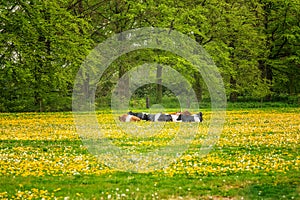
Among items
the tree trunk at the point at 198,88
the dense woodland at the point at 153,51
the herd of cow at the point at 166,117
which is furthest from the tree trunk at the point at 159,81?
the herd of cow at the point at 166,117

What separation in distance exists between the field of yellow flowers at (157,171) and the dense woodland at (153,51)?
1328cm

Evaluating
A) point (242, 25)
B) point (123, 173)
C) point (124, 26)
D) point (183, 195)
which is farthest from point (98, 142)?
point (242, 25)

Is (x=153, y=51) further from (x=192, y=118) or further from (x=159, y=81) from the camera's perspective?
(x=192, y=118)

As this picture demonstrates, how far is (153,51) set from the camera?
154ft

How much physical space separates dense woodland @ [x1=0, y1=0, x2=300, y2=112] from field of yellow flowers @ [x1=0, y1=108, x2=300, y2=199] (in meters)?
13.3

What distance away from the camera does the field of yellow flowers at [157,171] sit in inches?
415

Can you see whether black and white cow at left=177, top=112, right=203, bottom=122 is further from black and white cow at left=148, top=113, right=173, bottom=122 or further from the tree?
the tree

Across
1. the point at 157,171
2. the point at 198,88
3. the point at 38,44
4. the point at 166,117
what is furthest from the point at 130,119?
the point at 198,88

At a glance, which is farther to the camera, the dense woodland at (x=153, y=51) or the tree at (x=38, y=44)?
the dense woodland at (x=153, y=51)

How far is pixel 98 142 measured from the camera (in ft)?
64.1

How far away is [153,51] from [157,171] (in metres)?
34.6

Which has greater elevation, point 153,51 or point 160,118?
point 153,51

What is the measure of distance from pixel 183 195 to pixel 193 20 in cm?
3672

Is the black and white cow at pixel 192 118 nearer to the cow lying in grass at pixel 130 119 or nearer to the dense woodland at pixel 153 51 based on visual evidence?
the cow lying in grass at pixel 130 119
